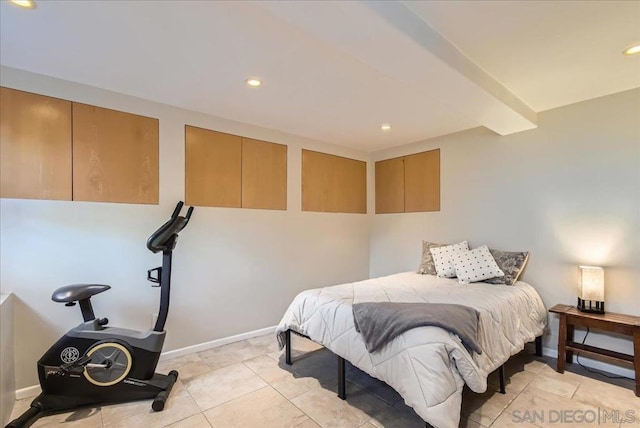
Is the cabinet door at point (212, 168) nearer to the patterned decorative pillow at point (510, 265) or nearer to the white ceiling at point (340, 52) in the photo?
the white ceiling at point (340, 52)

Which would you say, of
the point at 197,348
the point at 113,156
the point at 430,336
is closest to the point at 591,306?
the point at 430,336

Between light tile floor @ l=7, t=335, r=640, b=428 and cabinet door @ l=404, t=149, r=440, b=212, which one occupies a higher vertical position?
cabinet door @ l=404, t=149, r=440, b=212

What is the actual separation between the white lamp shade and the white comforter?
1.32 ft

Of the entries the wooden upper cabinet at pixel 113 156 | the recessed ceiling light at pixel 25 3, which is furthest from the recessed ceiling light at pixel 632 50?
the wooden upper cabinet at pixel 113 156

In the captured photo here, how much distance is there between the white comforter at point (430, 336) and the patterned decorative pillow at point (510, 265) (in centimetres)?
10

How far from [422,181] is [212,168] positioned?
Result: 2704 millimetres

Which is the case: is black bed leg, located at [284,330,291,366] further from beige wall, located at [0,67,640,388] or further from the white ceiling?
the white ceiling

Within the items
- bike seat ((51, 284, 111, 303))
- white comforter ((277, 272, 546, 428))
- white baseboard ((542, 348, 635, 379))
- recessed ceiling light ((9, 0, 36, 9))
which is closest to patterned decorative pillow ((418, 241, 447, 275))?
white comforter ((277, 272, 546, 428))

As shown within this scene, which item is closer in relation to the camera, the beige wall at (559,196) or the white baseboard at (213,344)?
the beige wall at (559,196)

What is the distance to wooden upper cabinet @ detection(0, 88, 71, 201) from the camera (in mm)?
2260

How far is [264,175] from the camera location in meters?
3.64

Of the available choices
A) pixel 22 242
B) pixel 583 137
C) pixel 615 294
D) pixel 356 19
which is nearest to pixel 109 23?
pixel 356 19

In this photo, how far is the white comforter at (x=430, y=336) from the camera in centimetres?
165

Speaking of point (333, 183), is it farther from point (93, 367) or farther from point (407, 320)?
point (93, 367)
